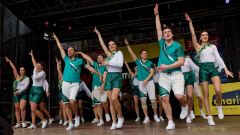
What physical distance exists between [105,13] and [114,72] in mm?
3228

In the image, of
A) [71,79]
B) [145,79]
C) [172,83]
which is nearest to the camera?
[172,83]

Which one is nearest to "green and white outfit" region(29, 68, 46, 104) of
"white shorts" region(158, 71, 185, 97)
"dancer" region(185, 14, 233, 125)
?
"white shorts" region(158, 71, 185, 97)

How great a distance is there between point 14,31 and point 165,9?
5032mm

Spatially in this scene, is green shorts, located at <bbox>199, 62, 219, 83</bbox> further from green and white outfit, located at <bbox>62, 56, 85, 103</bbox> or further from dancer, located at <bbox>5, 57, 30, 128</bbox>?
dancer, located at <bbox>5, 57, 30, 128</bbox>

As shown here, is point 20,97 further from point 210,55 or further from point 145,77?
point 210,55

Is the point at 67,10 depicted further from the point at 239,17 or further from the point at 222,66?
the point at 239,17

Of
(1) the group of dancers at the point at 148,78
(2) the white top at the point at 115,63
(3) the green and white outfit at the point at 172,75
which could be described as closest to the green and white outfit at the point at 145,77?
(1) the group of dancers at the point at 148,78

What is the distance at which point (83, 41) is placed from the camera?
32.2 ft

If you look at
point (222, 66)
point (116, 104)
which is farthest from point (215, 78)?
point (116, 104)

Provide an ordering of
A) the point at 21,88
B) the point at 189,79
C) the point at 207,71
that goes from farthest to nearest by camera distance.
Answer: the point at 21,88
the point at 189,79
the point at 207,71

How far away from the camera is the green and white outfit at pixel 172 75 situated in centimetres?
416

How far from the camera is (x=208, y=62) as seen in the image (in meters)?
4.81

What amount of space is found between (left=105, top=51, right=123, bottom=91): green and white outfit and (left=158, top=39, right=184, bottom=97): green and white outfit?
1007 millimetres

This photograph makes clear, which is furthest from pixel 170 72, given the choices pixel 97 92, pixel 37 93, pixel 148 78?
pixel 37 93
